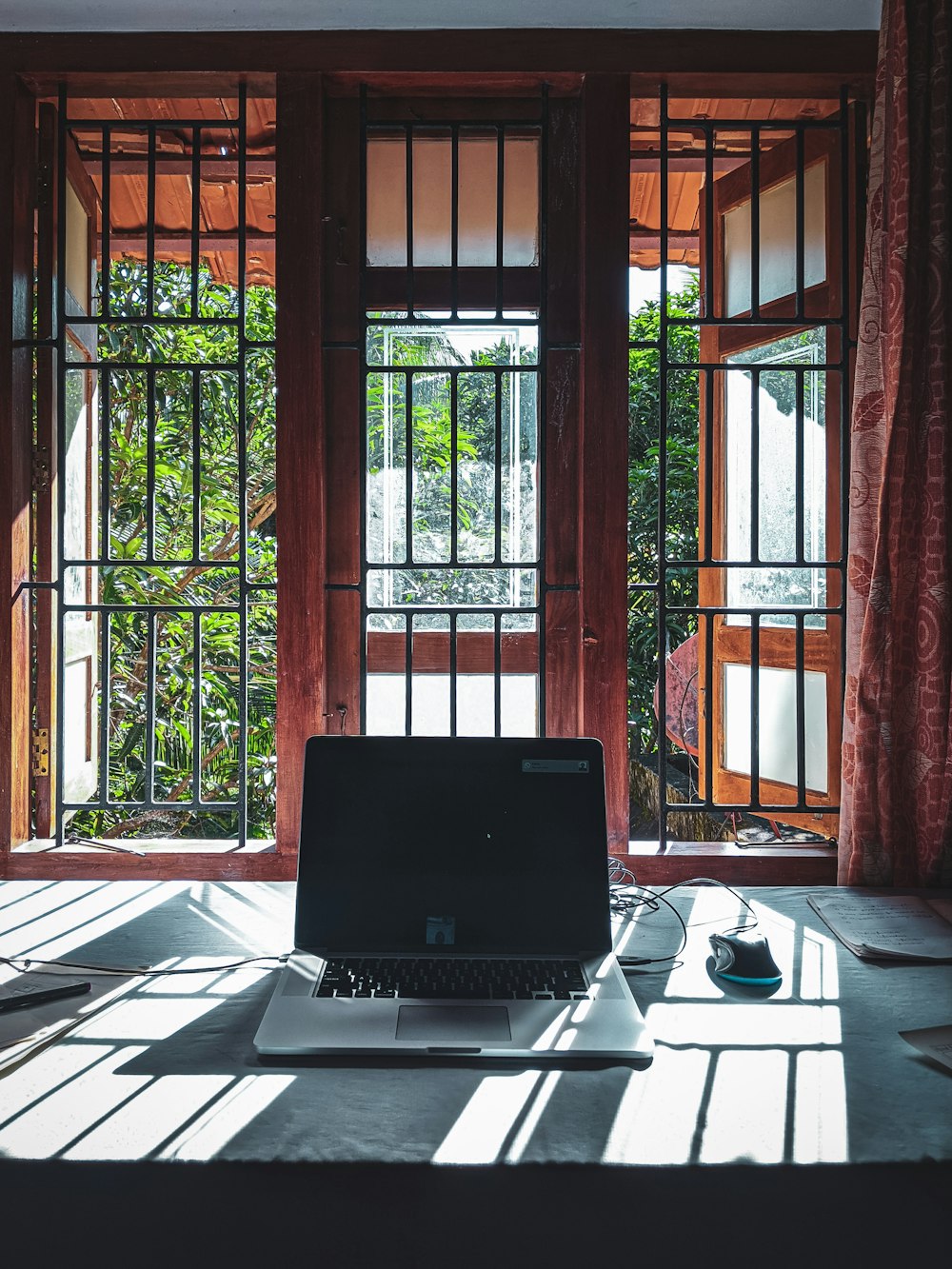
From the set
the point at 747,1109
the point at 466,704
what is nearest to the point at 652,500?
the point at 466,704

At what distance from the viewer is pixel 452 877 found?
1.36 metres

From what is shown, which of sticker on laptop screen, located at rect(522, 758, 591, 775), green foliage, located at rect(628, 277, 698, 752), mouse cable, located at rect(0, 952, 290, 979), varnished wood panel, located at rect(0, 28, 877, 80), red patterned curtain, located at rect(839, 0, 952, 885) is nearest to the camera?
mouse cable, located at rect(0, 952, 290, 979)

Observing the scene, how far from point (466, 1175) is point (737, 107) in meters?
2.18

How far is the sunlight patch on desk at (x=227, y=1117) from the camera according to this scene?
0.87 m

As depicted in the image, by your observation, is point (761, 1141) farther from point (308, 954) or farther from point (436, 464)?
point (436, 464)

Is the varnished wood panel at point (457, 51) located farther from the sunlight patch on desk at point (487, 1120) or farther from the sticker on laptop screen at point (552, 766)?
the sunlight patch on desk at point (487, 1120)

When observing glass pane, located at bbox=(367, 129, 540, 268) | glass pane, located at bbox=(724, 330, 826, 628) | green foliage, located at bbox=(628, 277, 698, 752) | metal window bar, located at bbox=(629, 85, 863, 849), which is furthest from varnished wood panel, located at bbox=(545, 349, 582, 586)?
green foliage, located at bbox=(628, 277, 698, 752)

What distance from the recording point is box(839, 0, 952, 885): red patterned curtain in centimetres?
175

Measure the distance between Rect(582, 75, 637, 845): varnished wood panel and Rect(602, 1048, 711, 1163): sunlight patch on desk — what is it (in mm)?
890

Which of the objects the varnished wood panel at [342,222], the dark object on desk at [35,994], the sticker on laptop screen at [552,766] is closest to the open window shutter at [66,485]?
the varnished wood panel at [342,222]

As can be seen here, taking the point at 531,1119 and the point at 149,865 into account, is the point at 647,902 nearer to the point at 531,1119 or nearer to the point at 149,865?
the point at 531,1119

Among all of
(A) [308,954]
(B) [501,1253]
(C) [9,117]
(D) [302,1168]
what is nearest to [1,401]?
(C) [9,117]

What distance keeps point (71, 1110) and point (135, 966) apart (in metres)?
0.38

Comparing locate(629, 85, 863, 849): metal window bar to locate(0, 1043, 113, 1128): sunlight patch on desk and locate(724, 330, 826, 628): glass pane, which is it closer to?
locate(724, 330, 826, 628): glass pane
